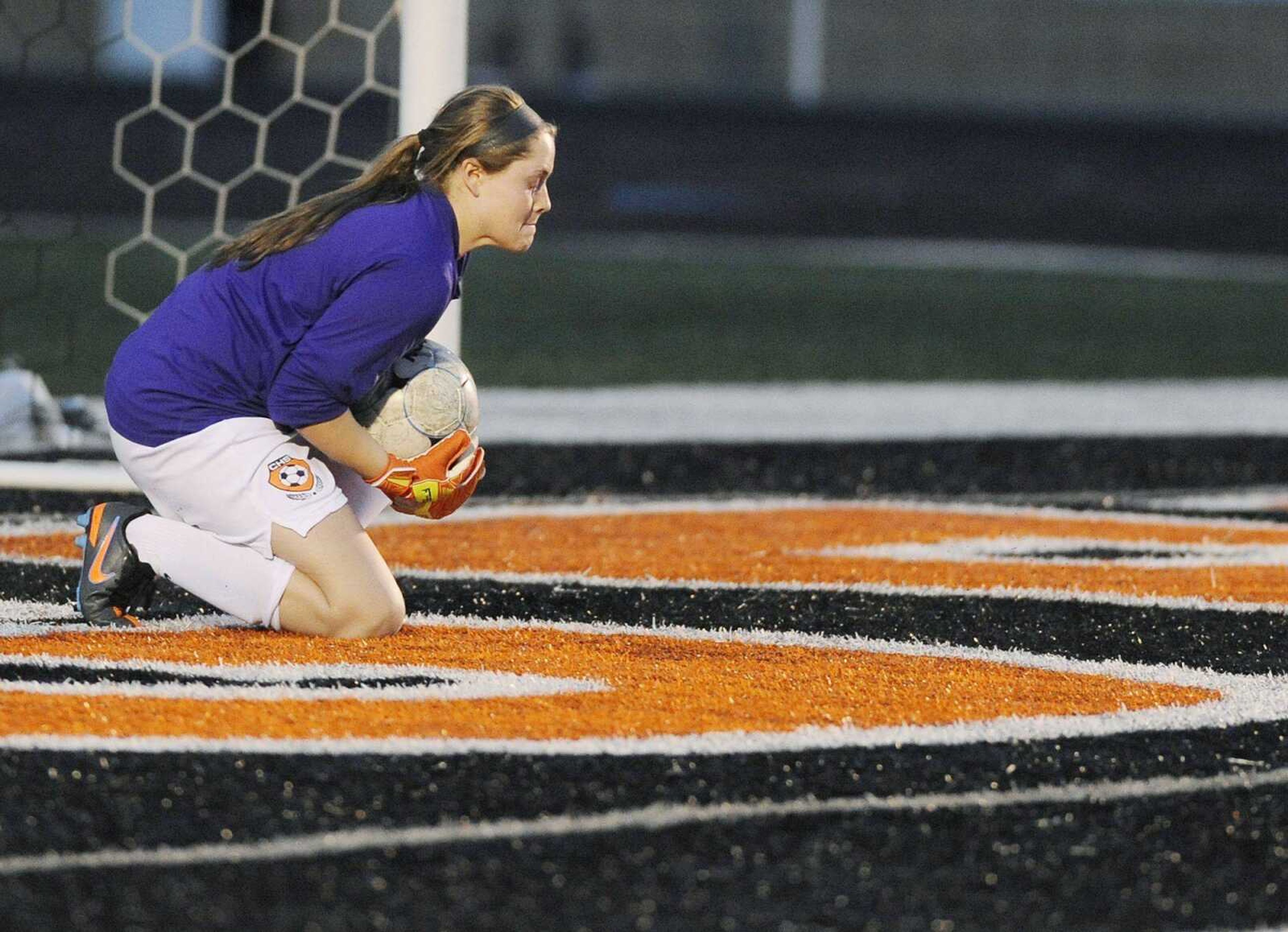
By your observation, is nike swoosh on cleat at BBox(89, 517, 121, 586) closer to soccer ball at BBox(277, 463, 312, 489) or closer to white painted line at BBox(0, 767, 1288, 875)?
soccer ball at BBox(277, 463, 312, 489)

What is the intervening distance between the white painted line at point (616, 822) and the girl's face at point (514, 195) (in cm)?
139

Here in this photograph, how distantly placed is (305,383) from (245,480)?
0.26 metres

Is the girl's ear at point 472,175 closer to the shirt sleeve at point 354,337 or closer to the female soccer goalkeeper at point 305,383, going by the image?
the female soccer goalkeeper at point 305,383

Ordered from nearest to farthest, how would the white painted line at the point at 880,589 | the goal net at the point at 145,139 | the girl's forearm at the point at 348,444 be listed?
the girl's forearm at the point at 348,444
the white painted line at the point at 880,589
the goal net at the point at 145,139

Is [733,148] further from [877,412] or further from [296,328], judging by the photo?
[296,328]

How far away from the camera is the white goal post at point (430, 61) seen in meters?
5.66

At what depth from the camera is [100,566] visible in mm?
4121

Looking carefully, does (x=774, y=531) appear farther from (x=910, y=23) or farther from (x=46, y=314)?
(x=910, y=23)

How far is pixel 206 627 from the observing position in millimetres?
4148

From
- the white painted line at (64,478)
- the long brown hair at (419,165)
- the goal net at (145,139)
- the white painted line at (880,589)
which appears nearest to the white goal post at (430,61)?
the goal net at (145,139)

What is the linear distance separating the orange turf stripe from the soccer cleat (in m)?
0.10

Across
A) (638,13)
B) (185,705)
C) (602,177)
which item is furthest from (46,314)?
(638,13)

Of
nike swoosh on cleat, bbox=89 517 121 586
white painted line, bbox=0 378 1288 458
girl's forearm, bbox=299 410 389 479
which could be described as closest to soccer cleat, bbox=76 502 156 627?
nike swoosh on cleat, bbox=89 517 121 586

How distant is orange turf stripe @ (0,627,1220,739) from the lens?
3.34 m
